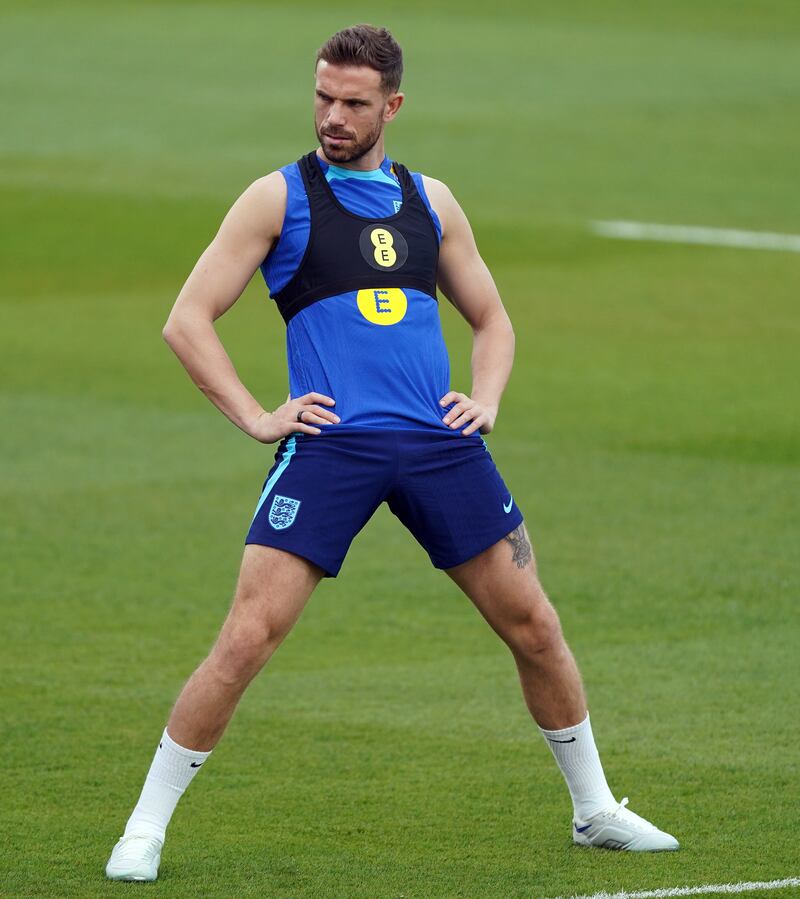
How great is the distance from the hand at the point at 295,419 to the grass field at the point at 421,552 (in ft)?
4.73

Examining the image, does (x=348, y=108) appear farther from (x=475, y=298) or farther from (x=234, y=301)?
(x=475, y=298)

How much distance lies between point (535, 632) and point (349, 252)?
138 centimetres

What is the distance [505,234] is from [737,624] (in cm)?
1371

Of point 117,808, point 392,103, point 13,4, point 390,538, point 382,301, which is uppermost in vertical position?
point 392,103

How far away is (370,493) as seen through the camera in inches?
237

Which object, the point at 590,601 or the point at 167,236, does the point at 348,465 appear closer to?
the point at 590,601

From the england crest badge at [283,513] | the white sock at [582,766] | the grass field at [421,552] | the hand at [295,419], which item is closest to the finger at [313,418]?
the hand at [295,419]

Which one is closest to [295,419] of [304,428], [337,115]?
[304,428]

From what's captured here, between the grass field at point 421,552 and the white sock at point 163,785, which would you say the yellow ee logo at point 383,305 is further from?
the grass field at point 421,552

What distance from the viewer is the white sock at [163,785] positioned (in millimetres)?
6043

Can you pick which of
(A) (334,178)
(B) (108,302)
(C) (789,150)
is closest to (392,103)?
(A) (334,178)

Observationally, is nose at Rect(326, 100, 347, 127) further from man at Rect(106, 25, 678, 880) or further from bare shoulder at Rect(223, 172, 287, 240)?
bare shoulder at Rect(223, 172, 287, 240)

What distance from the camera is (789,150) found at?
90.8 ft

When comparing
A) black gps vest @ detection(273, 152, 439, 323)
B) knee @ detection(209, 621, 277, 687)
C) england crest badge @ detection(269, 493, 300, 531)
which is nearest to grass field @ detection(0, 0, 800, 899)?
knee @ detection(209, 621, 277, 687)
